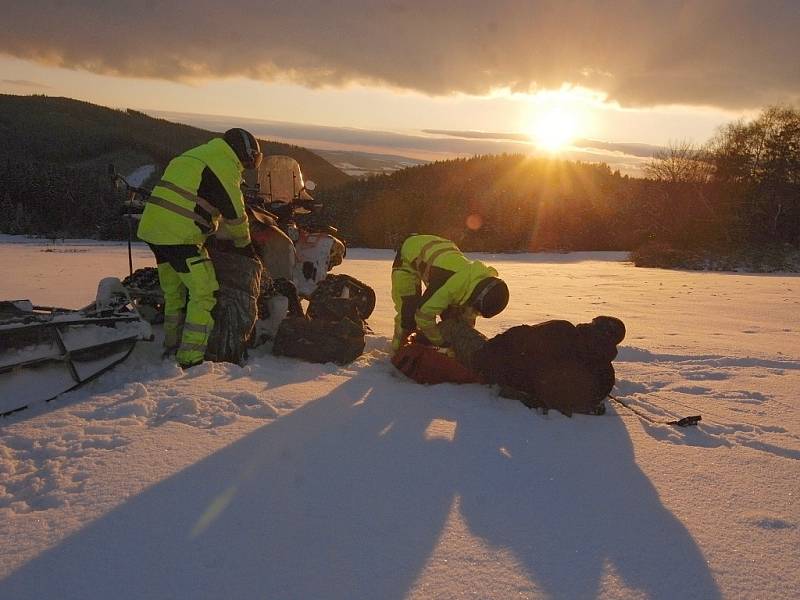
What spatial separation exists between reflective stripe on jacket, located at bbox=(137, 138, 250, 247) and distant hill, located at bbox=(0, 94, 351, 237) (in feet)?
46.6

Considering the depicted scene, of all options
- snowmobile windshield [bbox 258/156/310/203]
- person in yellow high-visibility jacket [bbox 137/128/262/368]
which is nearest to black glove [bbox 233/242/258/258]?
person in yellow high-visibility jacket [bbox 137/128/262/368]

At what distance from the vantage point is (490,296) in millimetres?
4465

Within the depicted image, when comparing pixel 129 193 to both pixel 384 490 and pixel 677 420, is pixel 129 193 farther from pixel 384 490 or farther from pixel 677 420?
pixel 677 420

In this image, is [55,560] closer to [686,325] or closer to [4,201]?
[686,325]

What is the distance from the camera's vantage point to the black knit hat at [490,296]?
4.47 metres

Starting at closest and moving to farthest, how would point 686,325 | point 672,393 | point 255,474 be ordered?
point 255,474, point 672,393, point 686,325

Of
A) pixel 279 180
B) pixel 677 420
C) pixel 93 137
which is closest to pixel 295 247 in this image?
pixel 279 180

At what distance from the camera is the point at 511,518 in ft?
7.89

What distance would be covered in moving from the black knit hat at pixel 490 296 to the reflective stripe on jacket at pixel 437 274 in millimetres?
69

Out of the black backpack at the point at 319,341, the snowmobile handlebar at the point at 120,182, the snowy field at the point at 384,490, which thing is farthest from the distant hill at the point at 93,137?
the snowy field at the point at 384,490

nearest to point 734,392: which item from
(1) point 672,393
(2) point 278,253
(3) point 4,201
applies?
(1) point 672,393

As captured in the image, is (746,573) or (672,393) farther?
(672,393)

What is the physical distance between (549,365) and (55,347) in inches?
129

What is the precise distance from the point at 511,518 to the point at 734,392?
9.02ft
